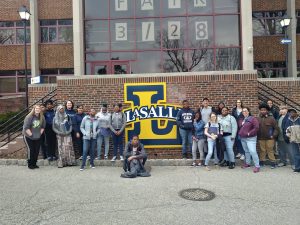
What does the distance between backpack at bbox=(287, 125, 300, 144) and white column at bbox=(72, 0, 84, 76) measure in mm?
10666

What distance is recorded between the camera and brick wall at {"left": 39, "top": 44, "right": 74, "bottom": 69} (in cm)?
2281

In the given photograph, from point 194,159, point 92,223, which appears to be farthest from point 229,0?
point 92,223

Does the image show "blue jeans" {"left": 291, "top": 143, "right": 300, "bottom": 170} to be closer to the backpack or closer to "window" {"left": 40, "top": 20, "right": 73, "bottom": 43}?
the backpack

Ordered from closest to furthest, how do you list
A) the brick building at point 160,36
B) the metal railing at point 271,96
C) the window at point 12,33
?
1. the metal railing at point 271,96
2. the brick building at point 160,36
3. the window at point 12,33

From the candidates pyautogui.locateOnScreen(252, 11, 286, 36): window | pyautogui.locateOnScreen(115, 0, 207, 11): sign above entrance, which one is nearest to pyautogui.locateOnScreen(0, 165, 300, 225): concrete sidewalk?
pyautogui.locateOnScreen(115, 0, 207, 11): sign above entrance

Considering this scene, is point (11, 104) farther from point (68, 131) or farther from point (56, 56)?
point (68, 131)

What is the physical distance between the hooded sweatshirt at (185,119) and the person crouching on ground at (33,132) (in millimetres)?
4082

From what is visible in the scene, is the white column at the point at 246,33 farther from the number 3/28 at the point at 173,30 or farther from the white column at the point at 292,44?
the white column at the point at 292,44

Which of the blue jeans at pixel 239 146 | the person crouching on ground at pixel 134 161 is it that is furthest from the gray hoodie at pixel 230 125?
the person crouching on ground at pixel 134 161

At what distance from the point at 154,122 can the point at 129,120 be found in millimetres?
834

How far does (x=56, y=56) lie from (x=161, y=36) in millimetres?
10432

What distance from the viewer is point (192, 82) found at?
391 inches

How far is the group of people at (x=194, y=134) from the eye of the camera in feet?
26.3

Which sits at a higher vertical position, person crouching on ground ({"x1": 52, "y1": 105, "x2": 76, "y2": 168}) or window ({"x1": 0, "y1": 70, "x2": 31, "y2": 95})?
window ({"x1": 0, "y1": 70, "x2": 31, "y2": 95})
